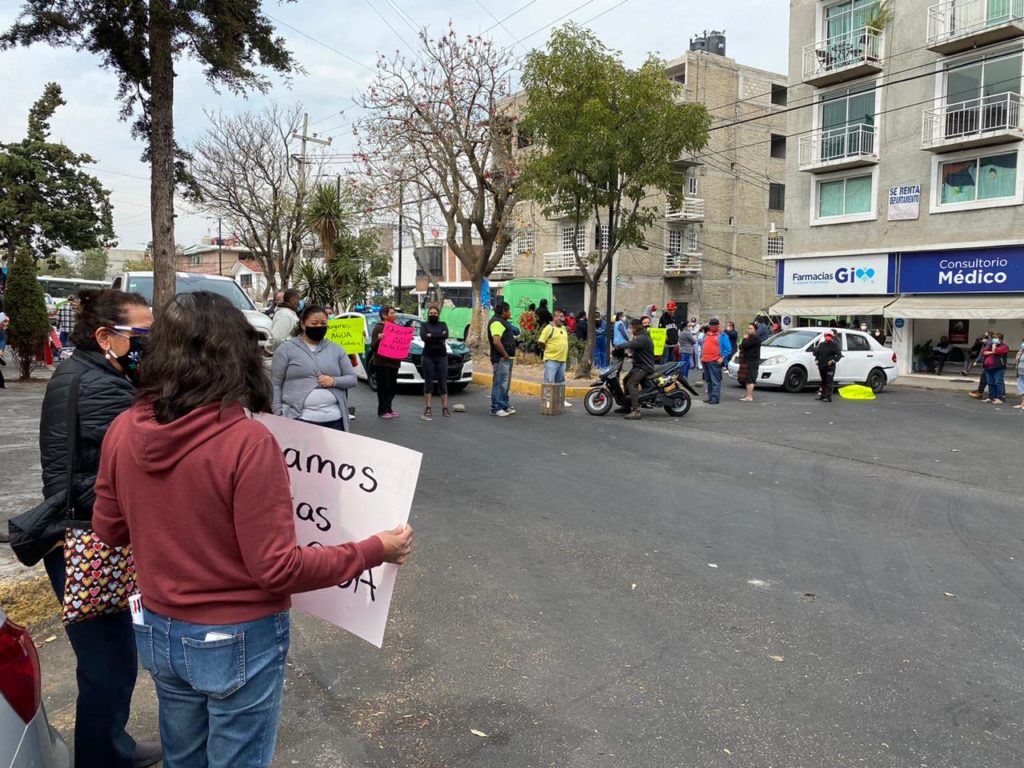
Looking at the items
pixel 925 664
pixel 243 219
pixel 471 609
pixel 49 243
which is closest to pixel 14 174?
pixel 49 243

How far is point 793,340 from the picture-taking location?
19250mm

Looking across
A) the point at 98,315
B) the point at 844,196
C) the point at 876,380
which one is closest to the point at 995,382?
the point at 876,380

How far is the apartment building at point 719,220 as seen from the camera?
4244cm

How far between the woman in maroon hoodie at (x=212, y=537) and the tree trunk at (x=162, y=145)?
7.95 metres

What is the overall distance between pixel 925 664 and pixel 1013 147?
78.4 feet

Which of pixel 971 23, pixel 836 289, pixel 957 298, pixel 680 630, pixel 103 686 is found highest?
pixel 971 23

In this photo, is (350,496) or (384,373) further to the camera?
(384,373)

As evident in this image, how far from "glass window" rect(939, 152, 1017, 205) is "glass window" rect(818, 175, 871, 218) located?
8.48ft

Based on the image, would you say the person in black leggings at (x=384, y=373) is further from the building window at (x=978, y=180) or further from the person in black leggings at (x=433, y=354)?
the building window at (x=978, y=180)

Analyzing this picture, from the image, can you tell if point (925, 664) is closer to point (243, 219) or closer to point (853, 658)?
point (853, 658)

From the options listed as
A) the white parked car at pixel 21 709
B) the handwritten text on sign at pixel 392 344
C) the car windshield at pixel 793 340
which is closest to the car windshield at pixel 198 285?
the handwritten text on sign at pixel 392 344

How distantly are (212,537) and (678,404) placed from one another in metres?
12.7

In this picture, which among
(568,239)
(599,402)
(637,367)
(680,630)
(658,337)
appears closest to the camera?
(680,630)

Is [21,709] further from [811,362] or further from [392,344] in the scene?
[811,362]
